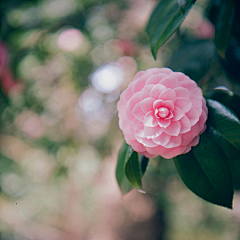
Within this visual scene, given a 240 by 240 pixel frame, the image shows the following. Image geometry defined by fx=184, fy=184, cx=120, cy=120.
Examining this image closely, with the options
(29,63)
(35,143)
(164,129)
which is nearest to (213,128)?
(164,129)

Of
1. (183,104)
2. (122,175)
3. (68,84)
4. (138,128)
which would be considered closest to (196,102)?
(183,104)

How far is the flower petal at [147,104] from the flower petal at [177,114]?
0.05 meters

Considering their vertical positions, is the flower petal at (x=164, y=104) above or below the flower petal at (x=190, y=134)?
above

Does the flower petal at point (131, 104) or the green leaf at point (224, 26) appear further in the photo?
the green leaf at point (224, 26)

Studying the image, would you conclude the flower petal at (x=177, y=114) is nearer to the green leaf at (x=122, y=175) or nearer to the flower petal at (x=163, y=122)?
the flower petal at (x=163, y=122)

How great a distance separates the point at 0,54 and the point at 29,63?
154 millimetres

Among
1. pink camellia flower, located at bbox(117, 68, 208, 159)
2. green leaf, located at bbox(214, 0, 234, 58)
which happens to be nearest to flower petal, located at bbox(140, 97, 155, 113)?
pink camellia flower, located at bbox(117, 68, 208, 159)

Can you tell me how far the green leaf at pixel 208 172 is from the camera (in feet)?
1.21

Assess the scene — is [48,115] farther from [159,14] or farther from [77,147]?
[159,14]

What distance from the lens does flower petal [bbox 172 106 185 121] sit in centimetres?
36

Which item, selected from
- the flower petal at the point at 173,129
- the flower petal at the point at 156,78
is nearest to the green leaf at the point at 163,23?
the flower petal at the point at 156,78

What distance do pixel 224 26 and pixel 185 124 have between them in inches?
16.0

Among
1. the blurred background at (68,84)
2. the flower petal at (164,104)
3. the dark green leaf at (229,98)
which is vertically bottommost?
the blurred background at (68,84)

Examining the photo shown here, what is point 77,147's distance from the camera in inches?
53.1
